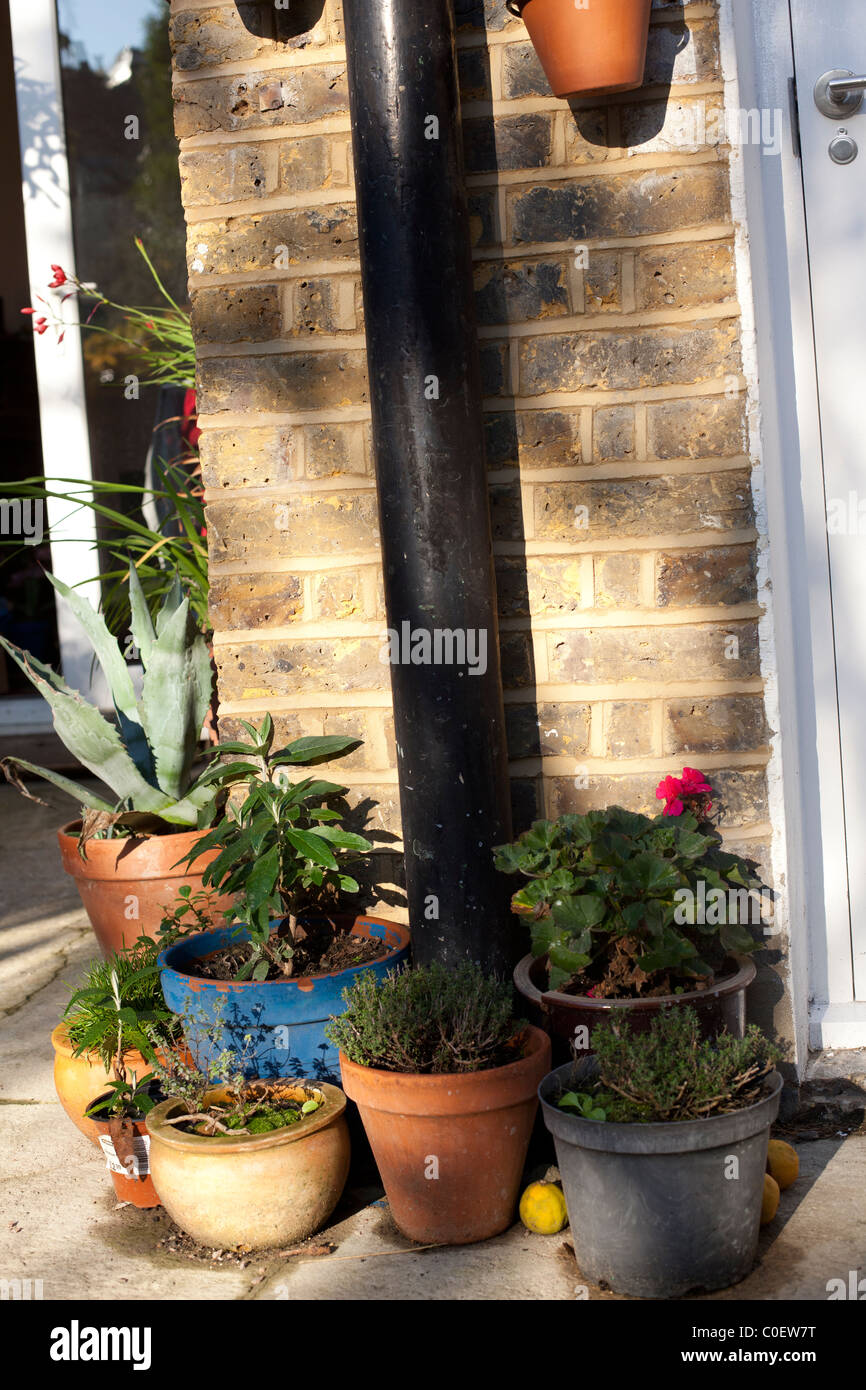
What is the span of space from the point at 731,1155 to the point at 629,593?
104 cm

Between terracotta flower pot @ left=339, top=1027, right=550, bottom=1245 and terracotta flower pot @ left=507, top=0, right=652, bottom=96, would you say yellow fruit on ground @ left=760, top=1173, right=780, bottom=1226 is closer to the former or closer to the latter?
terracotta flower pot @ left=339, top=1027, right=550, bottom=1245

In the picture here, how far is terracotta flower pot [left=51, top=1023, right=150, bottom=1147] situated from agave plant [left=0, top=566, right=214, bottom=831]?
1.72 ft

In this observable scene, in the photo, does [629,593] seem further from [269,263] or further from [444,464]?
[269,263]

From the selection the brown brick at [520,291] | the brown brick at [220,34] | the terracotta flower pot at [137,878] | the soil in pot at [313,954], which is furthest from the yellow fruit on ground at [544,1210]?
the brown brick at [220,34]

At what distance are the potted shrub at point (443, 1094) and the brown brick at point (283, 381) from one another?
45.2 inches

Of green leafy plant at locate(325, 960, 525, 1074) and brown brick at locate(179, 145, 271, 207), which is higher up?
brown brick at locate(179, 145, 271, 207)

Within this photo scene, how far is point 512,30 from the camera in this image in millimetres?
2363

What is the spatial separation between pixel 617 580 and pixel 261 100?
3.88 feet

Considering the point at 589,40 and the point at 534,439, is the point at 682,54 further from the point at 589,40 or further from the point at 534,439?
the point at 534,439

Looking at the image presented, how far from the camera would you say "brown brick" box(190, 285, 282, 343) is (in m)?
2.51

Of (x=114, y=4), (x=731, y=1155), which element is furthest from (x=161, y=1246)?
(x=114, y=4)

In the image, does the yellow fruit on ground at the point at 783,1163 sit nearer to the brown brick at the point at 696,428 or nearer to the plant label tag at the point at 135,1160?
the plant label tag at the point at 135,1160

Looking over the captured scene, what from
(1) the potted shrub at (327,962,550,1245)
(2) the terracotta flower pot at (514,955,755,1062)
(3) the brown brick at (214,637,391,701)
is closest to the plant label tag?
(1) the potted shrub at (327,962,550,1245)

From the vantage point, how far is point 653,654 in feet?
7.91
